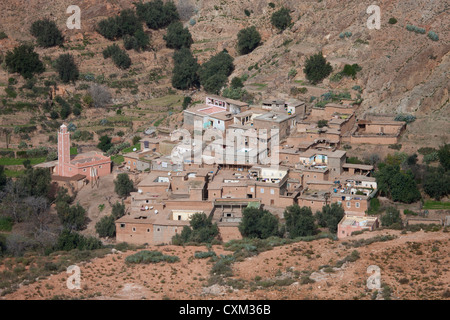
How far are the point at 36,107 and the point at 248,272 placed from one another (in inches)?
1112

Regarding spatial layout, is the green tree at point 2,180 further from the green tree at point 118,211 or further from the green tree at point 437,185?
the green tree at point 437,185

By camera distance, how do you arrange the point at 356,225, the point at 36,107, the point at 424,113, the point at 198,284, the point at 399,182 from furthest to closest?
1. the point at 36,107
2. the point at 424,113
3. the point at 399,182
4. the point at 356,225
5. the point at 198,284

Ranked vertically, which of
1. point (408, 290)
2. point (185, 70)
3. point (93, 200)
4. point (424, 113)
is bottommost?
point (408, 290)

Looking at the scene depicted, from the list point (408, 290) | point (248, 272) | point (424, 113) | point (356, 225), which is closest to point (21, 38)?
point (424, 113)

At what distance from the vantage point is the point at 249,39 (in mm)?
54188

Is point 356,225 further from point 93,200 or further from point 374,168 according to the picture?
point 93,200

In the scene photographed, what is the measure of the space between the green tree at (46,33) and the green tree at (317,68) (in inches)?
722

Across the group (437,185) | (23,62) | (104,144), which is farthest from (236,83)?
(437,185)

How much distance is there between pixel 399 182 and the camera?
3556cm

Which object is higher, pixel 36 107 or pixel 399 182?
pixel 36 107

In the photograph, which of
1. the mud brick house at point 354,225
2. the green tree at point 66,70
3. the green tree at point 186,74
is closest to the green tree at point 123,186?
the mud brick house at point 354,225

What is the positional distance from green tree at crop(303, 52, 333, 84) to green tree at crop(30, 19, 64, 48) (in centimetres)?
1833

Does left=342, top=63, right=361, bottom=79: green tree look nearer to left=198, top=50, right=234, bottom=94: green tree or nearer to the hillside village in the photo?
the hillside village

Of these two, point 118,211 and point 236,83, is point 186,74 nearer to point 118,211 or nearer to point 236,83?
point 236,83
